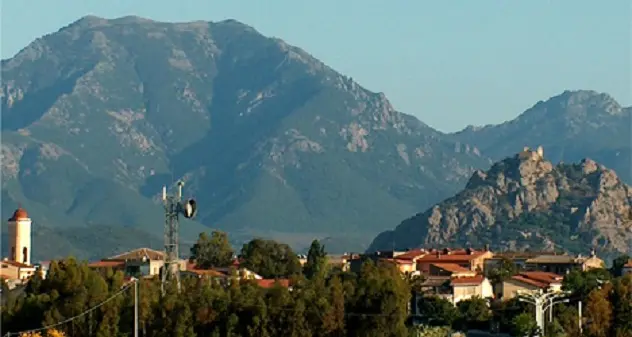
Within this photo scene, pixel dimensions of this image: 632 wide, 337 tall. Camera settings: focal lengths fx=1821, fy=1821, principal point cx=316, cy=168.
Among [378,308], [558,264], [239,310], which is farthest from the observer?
[558,264]

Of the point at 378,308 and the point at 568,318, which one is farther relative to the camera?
the point at 568,318

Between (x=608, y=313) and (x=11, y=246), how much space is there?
53.1m

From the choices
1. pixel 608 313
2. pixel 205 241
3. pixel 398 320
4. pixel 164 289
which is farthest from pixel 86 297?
pixel 205 241

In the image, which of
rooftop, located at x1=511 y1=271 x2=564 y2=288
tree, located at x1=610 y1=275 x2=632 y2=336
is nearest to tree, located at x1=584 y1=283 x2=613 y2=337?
tree, located at x1=610 y1=275 x2=632 y2=336

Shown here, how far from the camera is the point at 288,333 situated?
59656 mm

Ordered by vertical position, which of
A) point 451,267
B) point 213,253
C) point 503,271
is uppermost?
point 213,253

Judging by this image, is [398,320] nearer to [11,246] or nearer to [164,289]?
[164,289]

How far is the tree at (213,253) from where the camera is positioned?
322ft

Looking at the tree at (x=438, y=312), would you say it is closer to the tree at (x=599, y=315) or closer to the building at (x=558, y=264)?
the tree at (x=599, y=315)

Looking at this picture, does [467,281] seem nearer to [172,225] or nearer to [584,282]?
[584,282]

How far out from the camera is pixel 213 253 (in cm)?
9938

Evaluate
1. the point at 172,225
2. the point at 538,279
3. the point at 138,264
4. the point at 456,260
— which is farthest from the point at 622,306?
the point at 456,260

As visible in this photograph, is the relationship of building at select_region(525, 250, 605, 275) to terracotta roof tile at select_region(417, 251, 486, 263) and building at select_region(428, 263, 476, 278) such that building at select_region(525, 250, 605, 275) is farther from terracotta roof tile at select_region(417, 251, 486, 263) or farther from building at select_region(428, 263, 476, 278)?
building at select_region(428, 263, 476, 278)

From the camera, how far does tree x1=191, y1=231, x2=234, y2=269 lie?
322 ft
